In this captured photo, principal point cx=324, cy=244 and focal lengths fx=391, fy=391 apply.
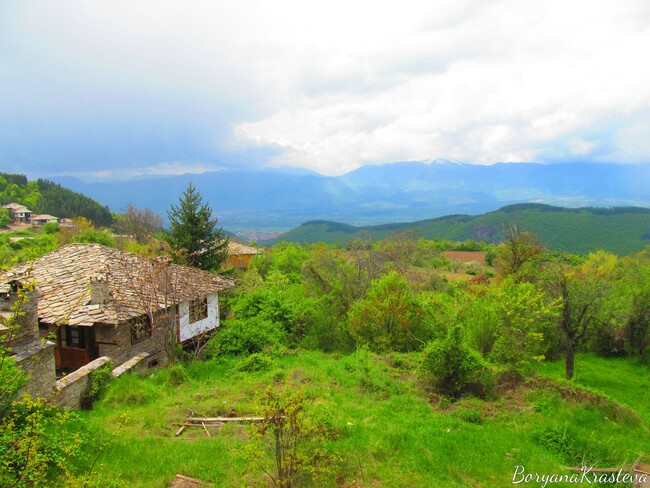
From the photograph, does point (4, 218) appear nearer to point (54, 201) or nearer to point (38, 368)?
point (54, 201)

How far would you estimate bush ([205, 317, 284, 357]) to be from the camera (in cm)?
1947

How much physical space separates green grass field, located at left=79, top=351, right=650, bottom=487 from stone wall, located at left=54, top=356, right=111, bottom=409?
2.15ft

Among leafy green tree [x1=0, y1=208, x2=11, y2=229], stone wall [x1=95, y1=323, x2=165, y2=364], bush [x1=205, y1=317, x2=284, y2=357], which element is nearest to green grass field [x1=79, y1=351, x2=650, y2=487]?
stone wall [x1=95, y1=323, x2=165, y2=364]

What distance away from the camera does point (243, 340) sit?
1969 centimetres

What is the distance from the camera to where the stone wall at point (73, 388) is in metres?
11.2

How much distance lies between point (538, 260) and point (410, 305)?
70.9 feet

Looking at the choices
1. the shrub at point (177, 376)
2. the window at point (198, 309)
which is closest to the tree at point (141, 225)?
the window at point (198, 309)

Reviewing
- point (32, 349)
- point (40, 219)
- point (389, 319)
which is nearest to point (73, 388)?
point (32, 349)

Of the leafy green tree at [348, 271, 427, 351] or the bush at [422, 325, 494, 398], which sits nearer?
the bush at [422, 325, 494, 398]

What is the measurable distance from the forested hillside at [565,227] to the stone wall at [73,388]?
6924cm

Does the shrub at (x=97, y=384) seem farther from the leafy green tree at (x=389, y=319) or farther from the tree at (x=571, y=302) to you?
the tree at (x=571, y=302)

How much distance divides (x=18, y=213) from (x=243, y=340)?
3776 inches

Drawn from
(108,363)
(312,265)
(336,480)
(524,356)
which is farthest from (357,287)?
(336,480)

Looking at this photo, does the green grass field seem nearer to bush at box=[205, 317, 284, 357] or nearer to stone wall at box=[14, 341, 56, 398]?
stone wall at box=[14, 341, 56, 398]
